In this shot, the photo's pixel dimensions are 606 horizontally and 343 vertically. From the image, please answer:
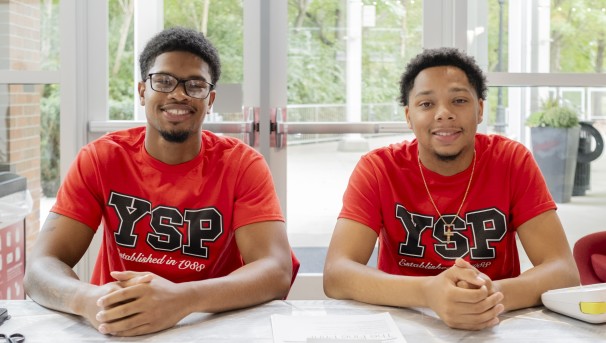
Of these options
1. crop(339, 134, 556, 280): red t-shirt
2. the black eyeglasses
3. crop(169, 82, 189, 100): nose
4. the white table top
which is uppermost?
the black eyeglasses

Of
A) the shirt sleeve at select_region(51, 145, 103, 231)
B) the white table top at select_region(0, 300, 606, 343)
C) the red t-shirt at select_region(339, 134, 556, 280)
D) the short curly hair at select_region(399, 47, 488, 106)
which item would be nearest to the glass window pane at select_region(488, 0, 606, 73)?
the short curly hair at select_region(399, 47, 488, 106)

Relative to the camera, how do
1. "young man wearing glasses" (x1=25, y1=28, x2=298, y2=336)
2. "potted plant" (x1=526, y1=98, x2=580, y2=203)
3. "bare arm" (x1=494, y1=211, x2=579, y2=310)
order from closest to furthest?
"bare arm" (x1=494, y1=211, x2=579, y2=310) → "young man wearing glasses" (x1=25, y1=28, x2=298, y2=336) → "potted plant" (x1=526, y1=98, x2=580, y2=203)

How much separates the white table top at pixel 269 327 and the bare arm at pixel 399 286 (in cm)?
3

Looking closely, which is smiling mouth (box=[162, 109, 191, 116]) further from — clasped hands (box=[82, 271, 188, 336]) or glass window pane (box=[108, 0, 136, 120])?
glass window pane (box=[108, 0, 136, 120])

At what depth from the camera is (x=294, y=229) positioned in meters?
3.34

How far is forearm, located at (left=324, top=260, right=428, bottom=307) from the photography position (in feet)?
5.20

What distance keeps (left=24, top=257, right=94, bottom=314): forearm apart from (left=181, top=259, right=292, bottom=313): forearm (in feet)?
0.85

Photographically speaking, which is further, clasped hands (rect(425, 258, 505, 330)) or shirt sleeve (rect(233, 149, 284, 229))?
shirt sleeve (rect(233, 149, 284, 229))

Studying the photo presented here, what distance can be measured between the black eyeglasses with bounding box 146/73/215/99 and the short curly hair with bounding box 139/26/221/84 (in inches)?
2.5

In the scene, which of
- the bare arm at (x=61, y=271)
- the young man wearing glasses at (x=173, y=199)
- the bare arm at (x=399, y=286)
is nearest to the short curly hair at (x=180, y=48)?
the young man wearing glasses at (x=173, y=199)

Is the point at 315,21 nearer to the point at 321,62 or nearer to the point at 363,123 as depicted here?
the point at 321,62

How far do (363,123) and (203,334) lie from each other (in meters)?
1.98

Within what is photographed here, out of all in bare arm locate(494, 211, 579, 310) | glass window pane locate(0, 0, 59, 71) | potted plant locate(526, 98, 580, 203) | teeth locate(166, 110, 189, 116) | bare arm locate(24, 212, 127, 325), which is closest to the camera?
bare arm locate(24, 212, 127, 325)

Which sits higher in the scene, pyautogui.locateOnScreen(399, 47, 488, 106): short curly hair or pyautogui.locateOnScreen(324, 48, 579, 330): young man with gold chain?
pyautogui.locateOnScreen(399, 47, 488, 106): short curly hair
